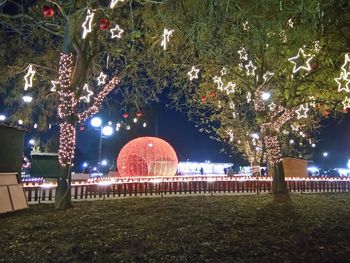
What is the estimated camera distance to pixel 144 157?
80.6 ft

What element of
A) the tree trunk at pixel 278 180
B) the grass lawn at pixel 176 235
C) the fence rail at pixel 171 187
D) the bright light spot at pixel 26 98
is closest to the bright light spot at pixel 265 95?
the tree trunk at pixel 278 180

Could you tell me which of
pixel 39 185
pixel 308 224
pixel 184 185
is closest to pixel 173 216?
pixel 308 224

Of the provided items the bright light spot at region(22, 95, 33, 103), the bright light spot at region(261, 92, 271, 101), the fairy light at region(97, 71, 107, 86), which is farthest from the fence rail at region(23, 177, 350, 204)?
the bright light spot at region(261, 92, 271, 101)

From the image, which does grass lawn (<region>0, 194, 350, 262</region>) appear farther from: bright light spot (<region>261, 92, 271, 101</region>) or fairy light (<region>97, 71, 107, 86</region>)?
bright light spot (<region>261, 92, 271, 101</region>)

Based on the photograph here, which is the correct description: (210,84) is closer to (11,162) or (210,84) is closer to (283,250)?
(11,162)

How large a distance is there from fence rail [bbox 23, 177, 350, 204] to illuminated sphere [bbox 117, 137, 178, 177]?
4238 millimetres

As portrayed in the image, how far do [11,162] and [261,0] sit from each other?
413 inches

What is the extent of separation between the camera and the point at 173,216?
1082 cm

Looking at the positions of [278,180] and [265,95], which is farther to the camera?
[278,180]

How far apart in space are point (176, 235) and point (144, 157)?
16.4m

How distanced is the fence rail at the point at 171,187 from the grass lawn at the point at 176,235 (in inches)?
169

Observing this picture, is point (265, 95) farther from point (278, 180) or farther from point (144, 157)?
point (144, 157)

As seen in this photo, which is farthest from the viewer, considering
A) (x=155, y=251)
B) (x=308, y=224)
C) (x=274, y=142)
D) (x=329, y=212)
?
(x=274, y=142)

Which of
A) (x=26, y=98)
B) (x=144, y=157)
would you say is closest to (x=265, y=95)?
(x=144, y=157)
